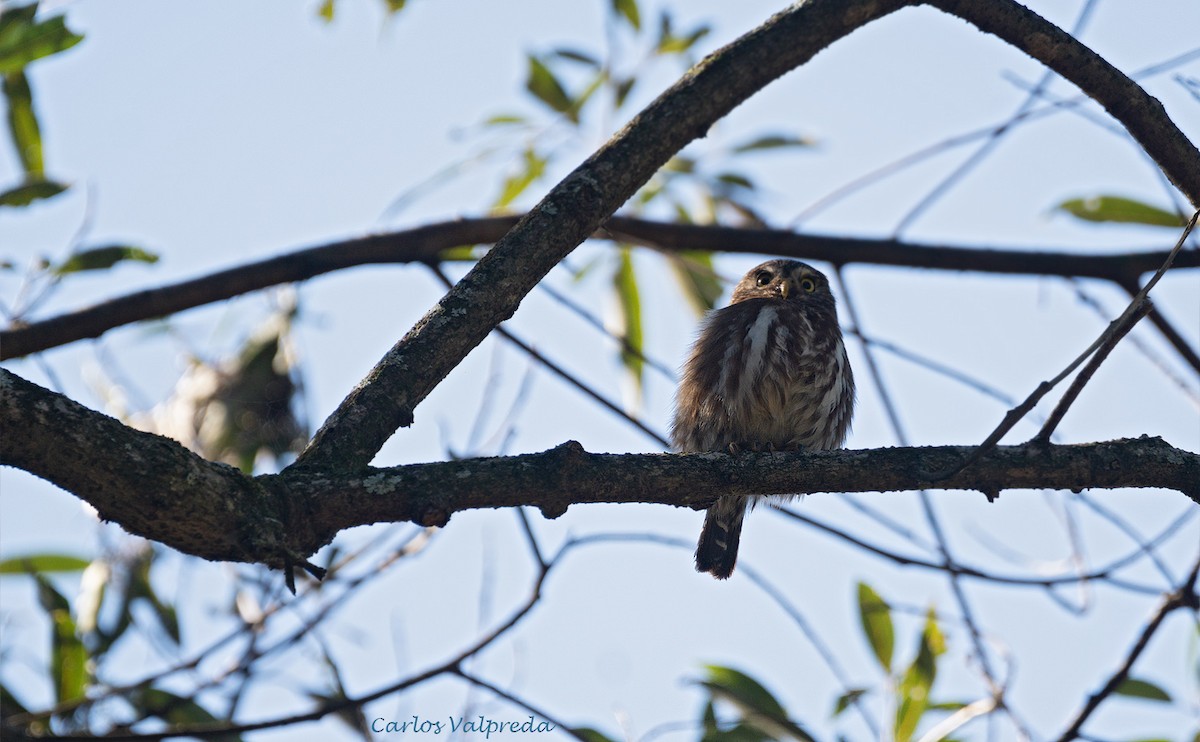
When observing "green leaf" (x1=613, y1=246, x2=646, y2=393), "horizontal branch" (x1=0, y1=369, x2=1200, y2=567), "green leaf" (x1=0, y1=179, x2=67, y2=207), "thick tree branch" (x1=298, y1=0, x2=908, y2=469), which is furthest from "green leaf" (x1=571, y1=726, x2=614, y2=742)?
"green leaf" (x1=0, y1=179, x2=67, y2=207)

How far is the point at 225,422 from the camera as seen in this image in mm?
6074

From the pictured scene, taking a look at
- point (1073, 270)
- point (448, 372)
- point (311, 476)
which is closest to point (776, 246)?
point (1073, 270)

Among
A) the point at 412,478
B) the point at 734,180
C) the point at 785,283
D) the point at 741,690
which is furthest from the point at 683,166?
the point at 412,478

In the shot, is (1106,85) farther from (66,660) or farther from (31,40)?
(66,660)

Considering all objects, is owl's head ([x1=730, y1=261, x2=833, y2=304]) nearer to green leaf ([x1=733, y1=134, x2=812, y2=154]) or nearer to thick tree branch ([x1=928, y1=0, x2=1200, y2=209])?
green leaf ([x1=733, y1=134, x2=812, y2=154])

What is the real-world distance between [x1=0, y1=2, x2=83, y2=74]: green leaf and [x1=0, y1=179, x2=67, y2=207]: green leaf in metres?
0.45

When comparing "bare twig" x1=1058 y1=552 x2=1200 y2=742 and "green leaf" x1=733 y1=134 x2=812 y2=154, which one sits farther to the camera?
"green leaf" x1=733 y1=134 x2=812 y2=154

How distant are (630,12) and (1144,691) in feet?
12.8

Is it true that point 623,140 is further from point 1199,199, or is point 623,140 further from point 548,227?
point 1199,199

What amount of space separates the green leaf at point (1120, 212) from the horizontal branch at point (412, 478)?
236cm

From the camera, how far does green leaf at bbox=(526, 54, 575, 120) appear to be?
19.2ft

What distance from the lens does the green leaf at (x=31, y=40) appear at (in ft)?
12.9

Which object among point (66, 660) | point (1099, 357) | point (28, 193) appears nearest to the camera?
point (1099, 357)

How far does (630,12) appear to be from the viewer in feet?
19.6
